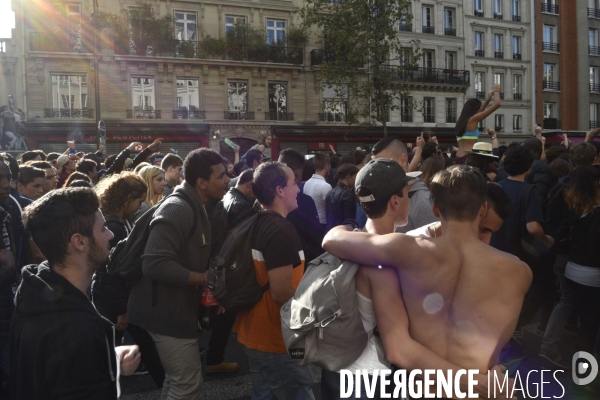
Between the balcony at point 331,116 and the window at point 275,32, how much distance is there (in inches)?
181

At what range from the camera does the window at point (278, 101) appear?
89.6 ft

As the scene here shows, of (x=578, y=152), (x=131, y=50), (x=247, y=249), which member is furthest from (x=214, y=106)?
(x=247, y=249)

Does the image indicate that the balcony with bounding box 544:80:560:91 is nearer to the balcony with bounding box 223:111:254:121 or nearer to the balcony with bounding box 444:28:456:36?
the balcony with bounding box 444:28:456:36

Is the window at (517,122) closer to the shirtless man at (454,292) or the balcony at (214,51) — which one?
the balcony at (214,51)

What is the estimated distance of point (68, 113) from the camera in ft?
78.9

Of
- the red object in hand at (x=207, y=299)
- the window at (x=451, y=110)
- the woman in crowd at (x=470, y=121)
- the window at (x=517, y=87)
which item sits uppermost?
the window at (x=517, y=87)

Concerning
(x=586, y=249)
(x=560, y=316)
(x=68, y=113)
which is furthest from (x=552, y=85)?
(x=586, y=249)

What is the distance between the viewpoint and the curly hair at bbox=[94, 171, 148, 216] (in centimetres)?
398

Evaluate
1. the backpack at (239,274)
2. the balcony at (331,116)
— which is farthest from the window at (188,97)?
the backpack at (239,274)

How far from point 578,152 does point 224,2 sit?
23.7 metres

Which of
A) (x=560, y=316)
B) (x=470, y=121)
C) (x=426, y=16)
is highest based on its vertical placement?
(x=426, y=16)

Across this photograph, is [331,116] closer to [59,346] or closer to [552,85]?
[552,85]

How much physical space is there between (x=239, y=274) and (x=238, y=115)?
24.2 meters

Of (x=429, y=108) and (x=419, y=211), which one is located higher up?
(x=429, y=108)
